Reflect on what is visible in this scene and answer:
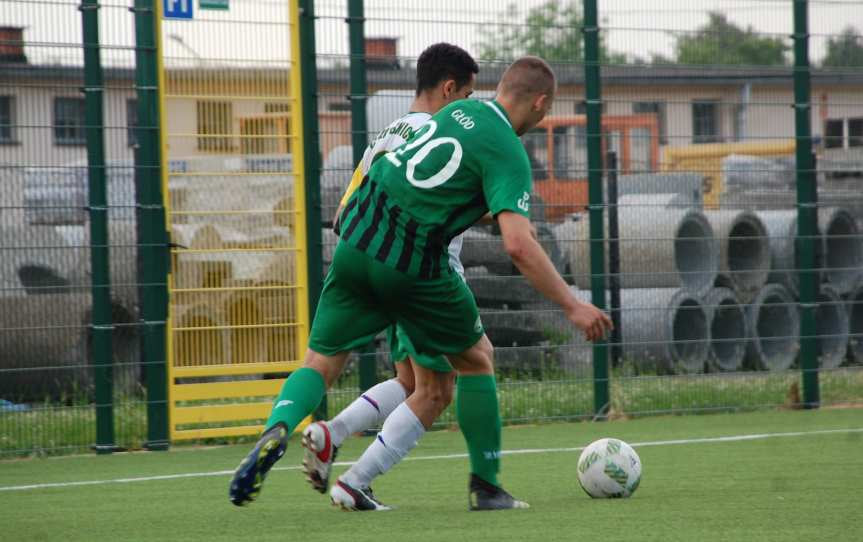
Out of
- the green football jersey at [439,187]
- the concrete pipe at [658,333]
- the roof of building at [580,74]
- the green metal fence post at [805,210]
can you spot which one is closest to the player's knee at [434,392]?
the green football jersey at [439,187]

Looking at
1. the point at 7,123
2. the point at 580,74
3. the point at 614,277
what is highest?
the point at 580,74

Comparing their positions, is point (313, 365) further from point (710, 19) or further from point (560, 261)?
point (710, 19)

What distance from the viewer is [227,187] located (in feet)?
28.6

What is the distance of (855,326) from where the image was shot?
464 inches

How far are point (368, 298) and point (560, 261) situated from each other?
505cm

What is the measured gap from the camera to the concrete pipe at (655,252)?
978 cm

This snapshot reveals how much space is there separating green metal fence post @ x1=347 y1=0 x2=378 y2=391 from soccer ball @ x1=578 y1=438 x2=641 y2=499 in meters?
3.79

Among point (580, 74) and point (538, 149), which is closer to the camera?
point (580, 74)

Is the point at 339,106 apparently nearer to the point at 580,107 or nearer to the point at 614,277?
the point at 580,107

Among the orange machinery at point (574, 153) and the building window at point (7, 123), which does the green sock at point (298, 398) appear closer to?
the building window at point (7, 123)

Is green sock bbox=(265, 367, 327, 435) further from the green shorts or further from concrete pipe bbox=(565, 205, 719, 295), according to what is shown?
concrete pipe bbox=(565, 205, 719, 295)

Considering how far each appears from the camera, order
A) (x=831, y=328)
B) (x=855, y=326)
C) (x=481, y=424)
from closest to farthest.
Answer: (x=481, y=424), (x=831, y=328), (x=855, y=326)

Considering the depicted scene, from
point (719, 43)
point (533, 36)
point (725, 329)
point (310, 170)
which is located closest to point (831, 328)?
point (725, 329)

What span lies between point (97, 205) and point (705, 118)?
478 cm
